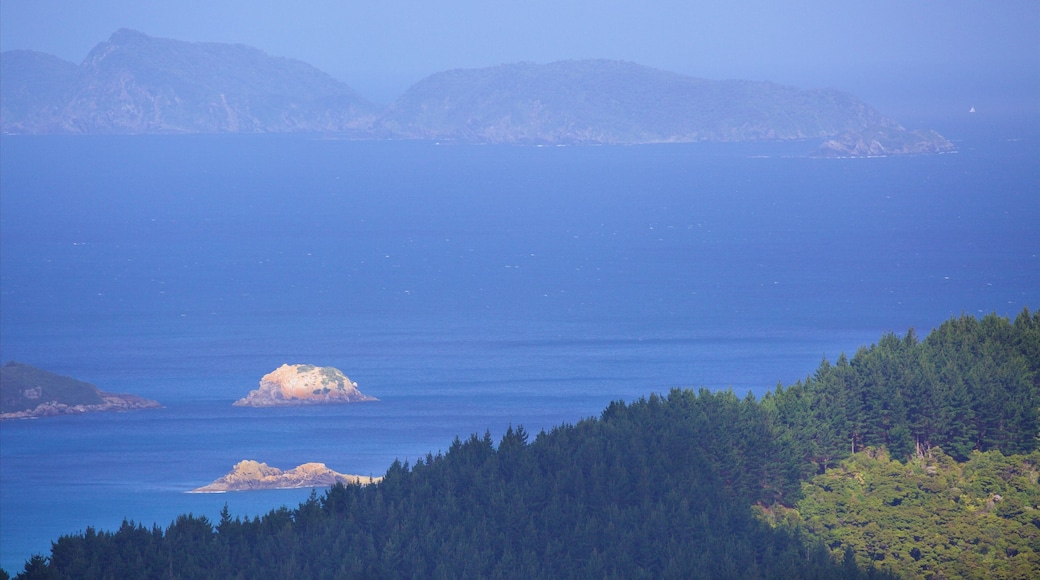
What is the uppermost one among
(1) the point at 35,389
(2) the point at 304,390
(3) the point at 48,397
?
(1) the point at 35,389

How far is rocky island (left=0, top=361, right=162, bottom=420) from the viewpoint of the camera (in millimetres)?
65562

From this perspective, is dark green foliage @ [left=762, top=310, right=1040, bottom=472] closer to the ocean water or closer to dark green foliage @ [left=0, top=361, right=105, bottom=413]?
the ocean water

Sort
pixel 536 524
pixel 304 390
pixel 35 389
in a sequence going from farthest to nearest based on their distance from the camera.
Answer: pixel 35 389 → pixel 304 390 → pixel 536 524

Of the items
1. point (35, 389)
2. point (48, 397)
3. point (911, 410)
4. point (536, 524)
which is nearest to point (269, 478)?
point (48, 397)

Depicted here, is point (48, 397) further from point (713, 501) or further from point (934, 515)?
point (934, 515)

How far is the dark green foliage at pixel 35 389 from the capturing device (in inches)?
2596

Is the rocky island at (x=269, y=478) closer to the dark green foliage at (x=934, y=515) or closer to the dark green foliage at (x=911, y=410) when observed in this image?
the dark green foliage at (x=911, y=410)

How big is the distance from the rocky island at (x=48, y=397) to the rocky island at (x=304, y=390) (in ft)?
16.5

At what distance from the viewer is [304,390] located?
6688 centimetres

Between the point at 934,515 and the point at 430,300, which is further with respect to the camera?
the point at 430,300

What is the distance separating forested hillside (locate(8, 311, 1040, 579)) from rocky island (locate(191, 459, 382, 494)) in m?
20.9

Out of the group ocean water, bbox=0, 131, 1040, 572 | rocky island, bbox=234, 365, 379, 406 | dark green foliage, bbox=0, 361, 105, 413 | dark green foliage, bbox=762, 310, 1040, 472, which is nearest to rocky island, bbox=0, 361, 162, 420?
dark green foliage, bbox=0, 361, 105, 413

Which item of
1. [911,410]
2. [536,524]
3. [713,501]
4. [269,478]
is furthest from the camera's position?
[269,478]

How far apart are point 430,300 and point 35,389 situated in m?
35.4
